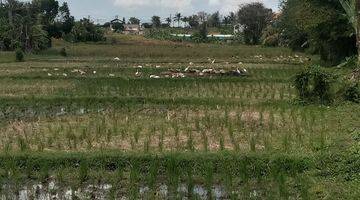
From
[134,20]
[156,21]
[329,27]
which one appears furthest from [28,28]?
[134,20]

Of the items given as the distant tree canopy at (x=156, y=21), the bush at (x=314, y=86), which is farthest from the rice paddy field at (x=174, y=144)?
the distant tree canopy at (x=156, y=21)

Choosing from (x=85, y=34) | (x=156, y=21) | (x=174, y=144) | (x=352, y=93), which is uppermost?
(x=156, y=21)

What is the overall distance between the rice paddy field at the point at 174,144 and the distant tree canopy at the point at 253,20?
44778 mm

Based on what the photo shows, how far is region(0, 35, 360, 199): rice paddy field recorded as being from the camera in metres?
7.82

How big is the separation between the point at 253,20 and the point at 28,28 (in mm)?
29660

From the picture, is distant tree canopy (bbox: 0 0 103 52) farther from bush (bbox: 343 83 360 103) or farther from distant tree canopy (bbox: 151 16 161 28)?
distant tree canopy (bbox: 151 16 161 28)

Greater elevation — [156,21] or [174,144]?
[156,21]

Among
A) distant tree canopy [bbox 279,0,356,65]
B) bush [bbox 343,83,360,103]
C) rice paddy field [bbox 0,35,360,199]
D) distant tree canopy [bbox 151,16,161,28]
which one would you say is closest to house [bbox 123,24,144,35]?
distant tree canopy [bbox 151,16,161,28]

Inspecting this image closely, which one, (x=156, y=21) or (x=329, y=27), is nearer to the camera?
(x=329, y=27)

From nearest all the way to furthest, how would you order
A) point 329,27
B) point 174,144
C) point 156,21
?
point 174,144
point 329,27
point 156,21

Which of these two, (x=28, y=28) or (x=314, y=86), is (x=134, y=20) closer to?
(x=28, y=28)

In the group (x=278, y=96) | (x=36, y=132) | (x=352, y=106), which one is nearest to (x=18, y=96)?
(x=36, y=132)

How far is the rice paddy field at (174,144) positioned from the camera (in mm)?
7822

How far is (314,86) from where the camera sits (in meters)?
15.1
